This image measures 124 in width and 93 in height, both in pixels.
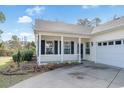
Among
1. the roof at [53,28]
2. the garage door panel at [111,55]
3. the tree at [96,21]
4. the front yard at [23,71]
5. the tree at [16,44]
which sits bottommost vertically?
the front yard at [23,71]

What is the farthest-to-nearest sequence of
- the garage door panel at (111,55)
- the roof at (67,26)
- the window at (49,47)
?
the window at (49,47)
the roof at (67,26)
the garage door panel at (111,55)

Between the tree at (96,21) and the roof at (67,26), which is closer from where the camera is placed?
the roof at (67,26)

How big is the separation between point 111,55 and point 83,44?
16.8 feet

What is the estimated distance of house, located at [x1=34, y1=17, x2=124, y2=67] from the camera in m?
12.3

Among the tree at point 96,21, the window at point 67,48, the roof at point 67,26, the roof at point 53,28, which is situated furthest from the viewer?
the tree at point 96,21

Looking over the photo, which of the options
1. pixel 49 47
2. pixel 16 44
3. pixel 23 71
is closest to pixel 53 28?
pixel 49 47

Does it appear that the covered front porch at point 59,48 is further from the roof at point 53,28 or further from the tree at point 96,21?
the tree at point 96,21

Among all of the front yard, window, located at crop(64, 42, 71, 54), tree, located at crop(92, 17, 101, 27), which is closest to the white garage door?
window, located at crop(64, 42, 71, 54)

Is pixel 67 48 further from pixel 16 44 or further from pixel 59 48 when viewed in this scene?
pixel 16 44

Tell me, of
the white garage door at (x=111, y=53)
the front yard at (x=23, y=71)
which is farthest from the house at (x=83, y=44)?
the front yard at (x=23, y=71)

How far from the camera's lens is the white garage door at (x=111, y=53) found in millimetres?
11782

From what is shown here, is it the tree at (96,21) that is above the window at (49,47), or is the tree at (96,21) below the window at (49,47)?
above
